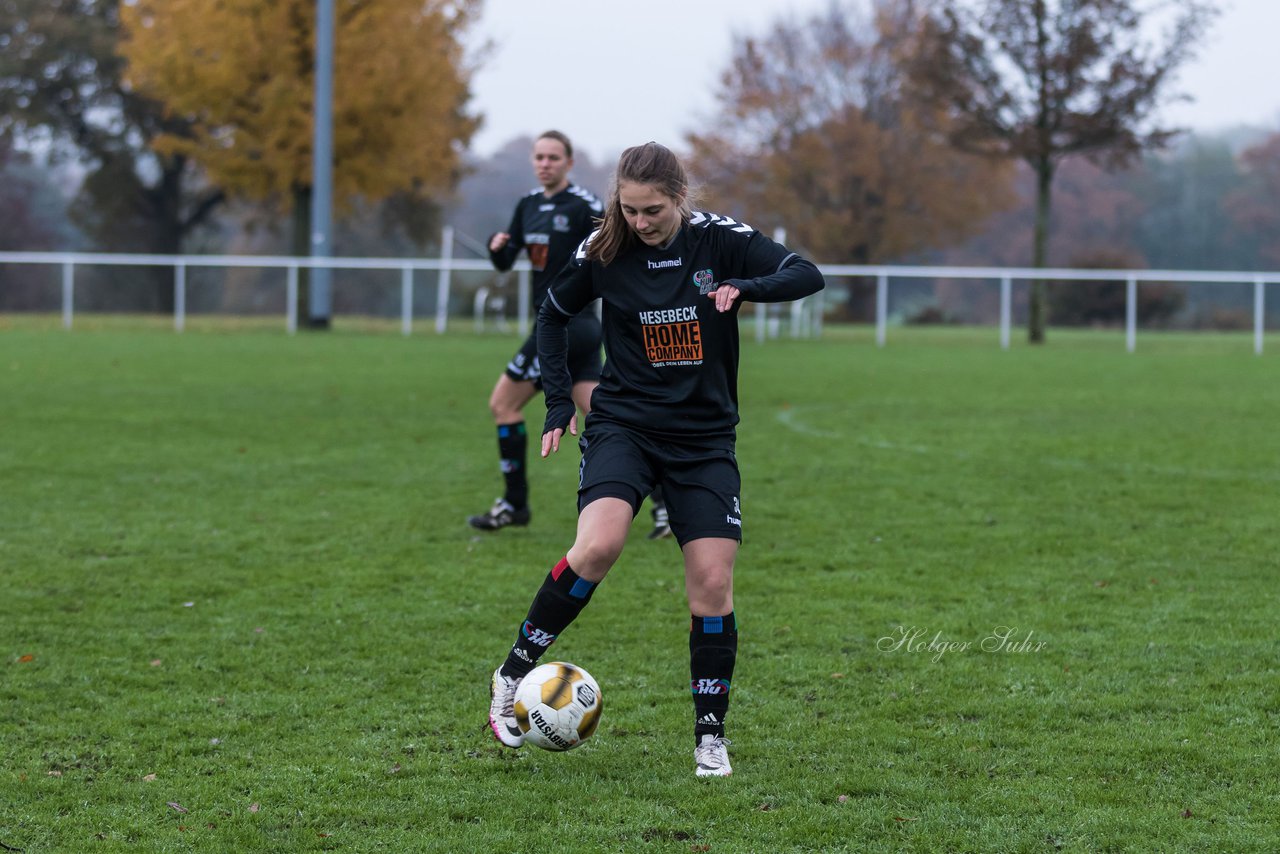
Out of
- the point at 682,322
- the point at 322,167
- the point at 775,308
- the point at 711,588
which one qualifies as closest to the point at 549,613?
the point at 711,588

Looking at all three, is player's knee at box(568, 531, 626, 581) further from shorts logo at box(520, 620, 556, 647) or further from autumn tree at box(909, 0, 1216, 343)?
autumn tree at box(909, 0, 1216, 343)

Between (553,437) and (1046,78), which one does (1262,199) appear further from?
(553,437)

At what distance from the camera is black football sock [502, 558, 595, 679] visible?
4.10m

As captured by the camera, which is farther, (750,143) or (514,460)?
(750,143)

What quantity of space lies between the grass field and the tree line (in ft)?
67.5

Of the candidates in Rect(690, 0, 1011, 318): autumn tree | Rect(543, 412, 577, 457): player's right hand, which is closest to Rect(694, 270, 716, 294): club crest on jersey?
Rect(543, 412, 577, 457): player's right hand

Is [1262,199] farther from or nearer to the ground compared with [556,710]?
farther from the ground

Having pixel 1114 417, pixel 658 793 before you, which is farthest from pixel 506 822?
pixel 1114 417

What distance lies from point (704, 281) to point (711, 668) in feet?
3.71

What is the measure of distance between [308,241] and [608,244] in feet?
101

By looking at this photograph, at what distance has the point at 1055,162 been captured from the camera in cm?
3111

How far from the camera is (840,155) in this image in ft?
151

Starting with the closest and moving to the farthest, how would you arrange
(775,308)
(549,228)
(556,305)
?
(556,305)
(549,228)
(775,308)

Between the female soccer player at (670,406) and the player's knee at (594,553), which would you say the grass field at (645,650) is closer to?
the female soccer player at (670,406)
